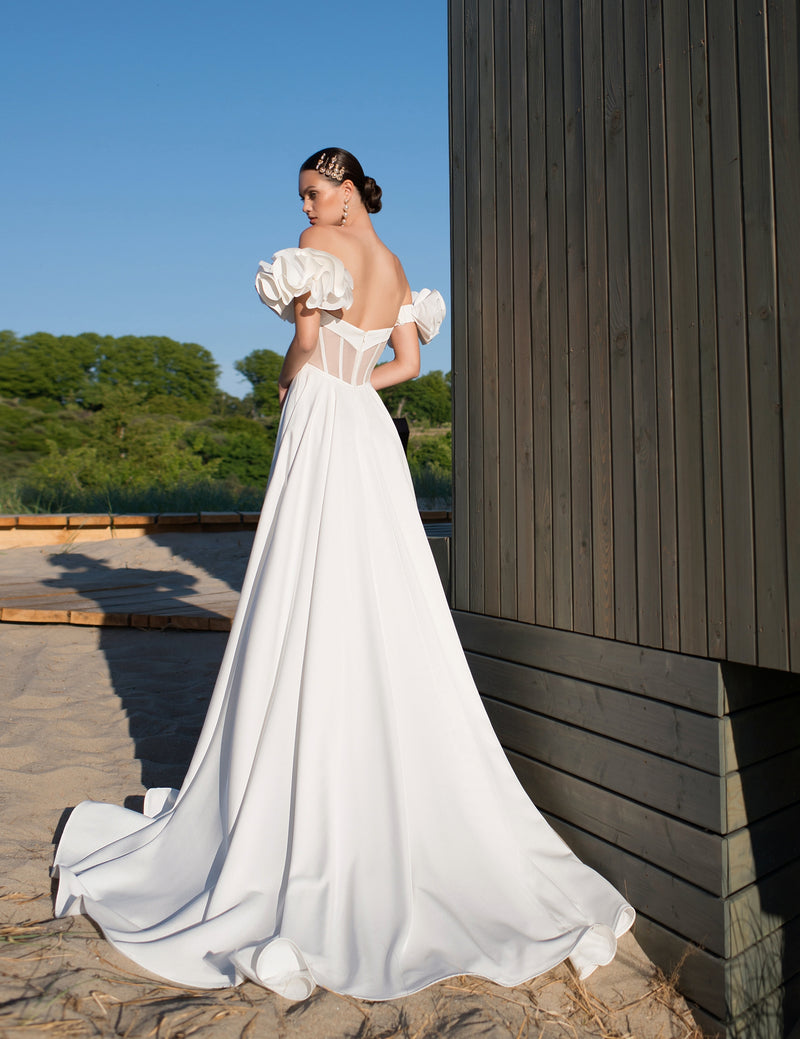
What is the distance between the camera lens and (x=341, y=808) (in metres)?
2.18

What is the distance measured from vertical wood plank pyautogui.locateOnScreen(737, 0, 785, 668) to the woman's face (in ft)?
3.96

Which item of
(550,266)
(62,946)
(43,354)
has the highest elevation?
(43,354)

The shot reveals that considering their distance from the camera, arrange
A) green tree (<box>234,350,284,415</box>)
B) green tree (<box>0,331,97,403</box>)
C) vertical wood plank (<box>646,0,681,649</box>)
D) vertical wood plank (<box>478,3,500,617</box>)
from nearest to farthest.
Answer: vertical wood plank (<box>646,0,681,649</box>), vertical wood plank (<box>478,3,500,617</box>), green tree (<box>0,331,97,403</box>), green tree (<box>234,350,284,415</box>)

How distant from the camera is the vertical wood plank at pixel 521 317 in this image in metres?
2.62

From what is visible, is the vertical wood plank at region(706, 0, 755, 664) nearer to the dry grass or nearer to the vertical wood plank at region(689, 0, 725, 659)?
the vertical wood plank at region(689, 0, 725, 659)

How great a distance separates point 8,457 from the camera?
115 feet

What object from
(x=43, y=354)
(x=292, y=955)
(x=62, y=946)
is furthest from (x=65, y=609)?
(x=43, y=354)

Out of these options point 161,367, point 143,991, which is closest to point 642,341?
point 143,991

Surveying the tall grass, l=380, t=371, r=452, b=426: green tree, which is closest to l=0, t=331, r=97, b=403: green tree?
l=380, t=371, r=452, b=426: green tree

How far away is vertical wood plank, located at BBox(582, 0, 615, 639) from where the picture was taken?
231cm

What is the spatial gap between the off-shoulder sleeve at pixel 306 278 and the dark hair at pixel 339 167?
1.11 feet

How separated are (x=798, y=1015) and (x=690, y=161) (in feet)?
7.61

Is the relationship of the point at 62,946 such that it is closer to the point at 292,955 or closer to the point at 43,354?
the point at 292,955

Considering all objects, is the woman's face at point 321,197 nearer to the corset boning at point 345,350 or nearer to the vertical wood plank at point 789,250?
the corset boning at point 345,350
